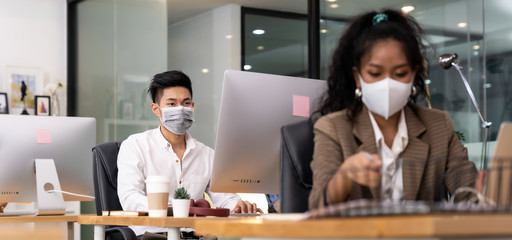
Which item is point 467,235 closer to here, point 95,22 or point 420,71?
point 420,71

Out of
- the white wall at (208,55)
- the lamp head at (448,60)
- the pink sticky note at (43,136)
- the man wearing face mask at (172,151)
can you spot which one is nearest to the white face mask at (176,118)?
the man wearing face mask at (172,151)

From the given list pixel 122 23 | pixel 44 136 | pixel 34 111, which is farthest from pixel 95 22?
pixel 44 136

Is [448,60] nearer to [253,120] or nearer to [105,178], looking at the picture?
[253,120]

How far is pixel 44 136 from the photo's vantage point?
345cm

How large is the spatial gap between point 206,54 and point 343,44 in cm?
336

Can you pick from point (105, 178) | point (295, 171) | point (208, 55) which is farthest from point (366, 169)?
point (208, 55)

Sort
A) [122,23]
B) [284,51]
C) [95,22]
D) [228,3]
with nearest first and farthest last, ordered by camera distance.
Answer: [284,51]
[228,3]
[122,23]
[95,22]

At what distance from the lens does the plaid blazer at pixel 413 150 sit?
193cm

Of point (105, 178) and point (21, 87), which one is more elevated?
point (21, 87)

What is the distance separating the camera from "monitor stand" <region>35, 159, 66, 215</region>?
132 inches

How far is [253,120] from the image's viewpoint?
2.46m

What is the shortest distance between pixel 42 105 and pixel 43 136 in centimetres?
316

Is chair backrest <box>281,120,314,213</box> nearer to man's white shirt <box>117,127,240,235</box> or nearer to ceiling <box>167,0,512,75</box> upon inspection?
man's white shirt <box>117,127,240,235</box>

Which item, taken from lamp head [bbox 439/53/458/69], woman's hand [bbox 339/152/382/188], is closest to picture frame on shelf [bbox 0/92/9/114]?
lamp head [bbox 439/53/458/69]
